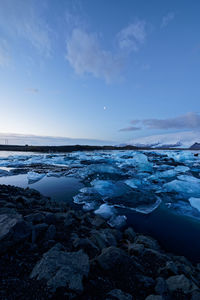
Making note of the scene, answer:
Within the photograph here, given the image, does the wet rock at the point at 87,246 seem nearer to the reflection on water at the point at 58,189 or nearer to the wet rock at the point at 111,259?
the wet rock at the point at 111,259

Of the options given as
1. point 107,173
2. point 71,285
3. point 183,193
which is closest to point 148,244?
point 71,285

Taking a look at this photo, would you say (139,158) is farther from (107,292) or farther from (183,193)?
(107,292)

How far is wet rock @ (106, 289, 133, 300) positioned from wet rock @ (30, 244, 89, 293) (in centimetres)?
34

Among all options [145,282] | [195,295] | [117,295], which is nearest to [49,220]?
[117,295]

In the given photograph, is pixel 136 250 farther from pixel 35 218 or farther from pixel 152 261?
pixel 35 218

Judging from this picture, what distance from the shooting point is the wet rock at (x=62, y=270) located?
1.45 m

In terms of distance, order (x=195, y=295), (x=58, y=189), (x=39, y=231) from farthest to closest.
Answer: (x=58, y=189), (x=39, y=231), (x=195, y=295)

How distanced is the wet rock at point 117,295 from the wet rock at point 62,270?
345 millimetres

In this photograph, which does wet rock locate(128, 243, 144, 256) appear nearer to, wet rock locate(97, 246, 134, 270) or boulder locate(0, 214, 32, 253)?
wet rock locate(97, 246, 134, 270)

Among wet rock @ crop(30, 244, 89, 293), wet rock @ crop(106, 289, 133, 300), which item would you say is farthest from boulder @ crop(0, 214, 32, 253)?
wet rock @ crop(106, 289, 133, 300)

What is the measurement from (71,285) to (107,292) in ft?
1.55

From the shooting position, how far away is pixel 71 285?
146 centimetres

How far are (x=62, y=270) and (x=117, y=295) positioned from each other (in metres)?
0.70

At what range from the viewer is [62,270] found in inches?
62.4
